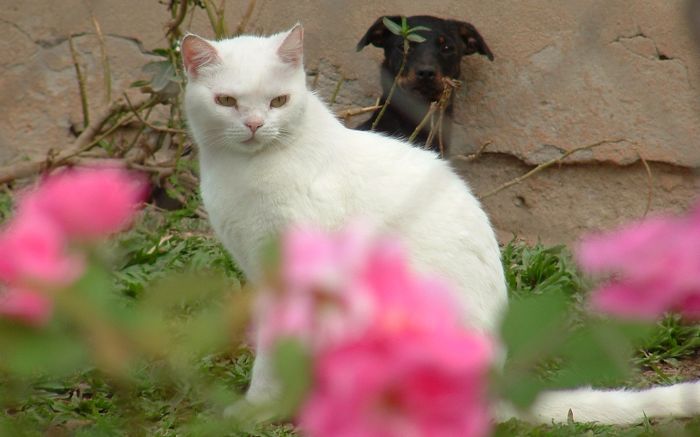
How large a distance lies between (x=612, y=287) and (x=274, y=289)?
0.70ft

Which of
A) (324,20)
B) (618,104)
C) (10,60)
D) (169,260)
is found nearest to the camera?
(169,260)

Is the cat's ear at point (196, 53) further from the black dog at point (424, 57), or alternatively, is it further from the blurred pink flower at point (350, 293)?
the blurred pink flower at point (350, 293)

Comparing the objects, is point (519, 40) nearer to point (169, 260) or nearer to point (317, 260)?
point (169, 260)

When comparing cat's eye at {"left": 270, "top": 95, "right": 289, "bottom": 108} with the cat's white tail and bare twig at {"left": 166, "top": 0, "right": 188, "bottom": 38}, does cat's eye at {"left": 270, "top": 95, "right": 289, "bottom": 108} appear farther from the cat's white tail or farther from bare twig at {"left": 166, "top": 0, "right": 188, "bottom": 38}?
bare twig at {"left": 166, "top": 0, "right": 188, "bottom": 38}

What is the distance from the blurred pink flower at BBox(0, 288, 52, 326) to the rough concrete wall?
331 cm

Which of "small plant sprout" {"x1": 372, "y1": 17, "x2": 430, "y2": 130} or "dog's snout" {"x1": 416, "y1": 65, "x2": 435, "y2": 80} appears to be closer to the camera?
"small plant sprout" {"x1": 372, "y1": 17, "x2": 430, "y2": 130}

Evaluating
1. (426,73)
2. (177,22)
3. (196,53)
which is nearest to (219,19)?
(177,22)

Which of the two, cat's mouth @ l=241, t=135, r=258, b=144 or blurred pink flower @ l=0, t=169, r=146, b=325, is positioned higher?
blurred pink flower @ l=0, t=169, r=146, b=325

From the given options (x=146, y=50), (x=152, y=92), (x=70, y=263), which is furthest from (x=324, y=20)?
(x=70, y=263)

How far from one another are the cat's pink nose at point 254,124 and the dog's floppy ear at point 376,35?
1639 mm

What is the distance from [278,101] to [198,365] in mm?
1158

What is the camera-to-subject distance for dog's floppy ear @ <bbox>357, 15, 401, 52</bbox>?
420 cm

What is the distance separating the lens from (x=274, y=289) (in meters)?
0.62

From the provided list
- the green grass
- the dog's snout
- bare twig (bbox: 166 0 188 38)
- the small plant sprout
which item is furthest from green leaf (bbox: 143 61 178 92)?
the dog's snout
